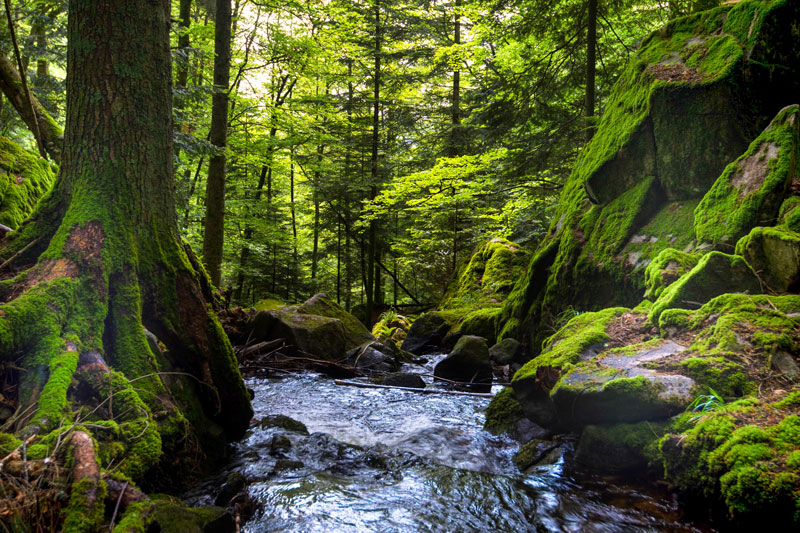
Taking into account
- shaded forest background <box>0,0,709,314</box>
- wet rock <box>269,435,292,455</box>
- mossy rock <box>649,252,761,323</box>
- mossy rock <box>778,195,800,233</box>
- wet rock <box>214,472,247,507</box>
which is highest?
shaded forest background <box>0,0,709,314</box>

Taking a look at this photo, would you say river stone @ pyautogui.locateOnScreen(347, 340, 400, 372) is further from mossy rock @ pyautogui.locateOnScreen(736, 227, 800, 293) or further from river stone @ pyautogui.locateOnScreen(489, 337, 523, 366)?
mossy rock @ pyautogui.locateOnScreen(736, 227, 800, 293)

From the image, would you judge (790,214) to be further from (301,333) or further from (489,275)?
(489,275)

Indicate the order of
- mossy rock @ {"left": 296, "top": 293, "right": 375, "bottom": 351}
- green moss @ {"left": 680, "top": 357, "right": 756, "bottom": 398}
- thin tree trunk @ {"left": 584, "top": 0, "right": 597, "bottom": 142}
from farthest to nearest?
mossy rock @ {"left": 296, "top": 293, "right": 375, "bottom": 351}, thin tree trunk @ {"left": 584, "top": 0, "right": 597, "bottom": 142}, green moss @ {"left": 680, "top": 357, "right": 756, "bottom": 398}

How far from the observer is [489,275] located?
13.3m

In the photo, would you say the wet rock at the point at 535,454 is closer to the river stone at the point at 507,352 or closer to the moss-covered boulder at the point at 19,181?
the river stone at the point at 507,352

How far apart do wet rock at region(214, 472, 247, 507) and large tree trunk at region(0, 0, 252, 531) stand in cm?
28

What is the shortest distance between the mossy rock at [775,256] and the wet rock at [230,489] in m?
4.91

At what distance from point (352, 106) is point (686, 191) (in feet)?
42.5

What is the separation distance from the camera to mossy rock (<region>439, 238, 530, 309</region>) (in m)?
12.5

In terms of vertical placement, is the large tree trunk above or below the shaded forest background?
below

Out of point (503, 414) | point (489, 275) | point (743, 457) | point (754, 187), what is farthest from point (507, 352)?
point (743, 457)

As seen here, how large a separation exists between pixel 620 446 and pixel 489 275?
33.0 ft

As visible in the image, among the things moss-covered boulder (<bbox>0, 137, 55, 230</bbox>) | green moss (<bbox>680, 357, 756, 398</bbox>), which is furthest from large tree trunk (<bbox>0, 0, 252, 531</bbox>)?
green moss (<bbox>680, 357, 756, 398</bbox>)

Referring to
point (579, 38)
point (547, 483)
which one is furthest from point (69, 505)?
point (579, 38)
